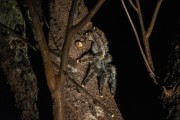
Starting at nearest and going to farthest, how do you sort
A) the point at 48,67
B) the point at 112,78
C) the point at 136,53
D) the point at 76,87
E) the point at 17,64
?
1. the point at 48,67
2. the point at 76,87
3. the point at 112,78
4. the point at 136,53
5. the point at 17,64

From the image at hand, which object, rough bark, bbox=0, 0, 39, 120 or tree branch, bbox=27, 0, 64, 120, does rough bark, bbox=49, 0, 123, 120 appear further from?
rough bark, bbox=0, 0, 39, 120

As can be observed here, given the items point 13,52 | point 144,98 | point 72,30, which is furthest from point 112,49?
point 13,52

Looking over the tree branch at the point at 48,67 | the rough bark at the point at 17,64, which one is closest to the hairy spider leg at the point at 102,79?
the tree branch at the point at 48,67

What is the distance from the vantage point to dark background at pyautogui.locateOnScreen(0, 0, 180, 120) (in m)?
2.71

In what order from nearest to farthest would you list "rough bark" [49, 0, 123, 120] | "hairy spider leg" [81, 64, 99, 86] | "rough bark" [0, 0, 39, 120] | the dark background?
the dark background, "rough bark" [49, 0, 123, 120], "hairy spider leg" [81, 64, 99, 86], "rough bark" [0, 0, 39, 120]

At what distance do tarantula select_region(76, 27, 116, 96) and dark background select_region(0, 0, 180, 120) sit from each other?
97mm

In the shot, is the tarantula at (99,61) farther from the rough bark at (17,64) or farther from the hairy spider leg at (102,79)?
A: the rough bark at (17,64)

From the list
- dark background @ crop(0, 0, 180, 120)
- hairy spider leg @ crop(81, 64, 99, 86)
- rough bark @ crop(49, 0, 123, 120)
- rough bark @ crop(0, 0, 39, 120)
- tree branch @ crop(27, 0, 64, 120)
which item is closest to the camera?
tree branch @ crop(27, 0, 64, 120)

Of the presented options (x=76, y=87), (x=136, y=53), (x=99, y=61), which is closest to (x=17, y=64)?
(x=76, y=87)

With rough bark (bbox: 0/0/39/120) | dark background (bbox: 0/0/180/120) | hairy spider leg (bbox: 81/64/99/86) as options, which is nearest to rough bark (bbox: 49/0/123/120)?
hairy spider leg (bbox: 81/64/99/86)

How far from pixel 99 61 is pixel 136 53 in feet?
1.43

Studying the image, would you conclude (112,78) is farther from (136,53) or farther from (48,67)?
(48,67)

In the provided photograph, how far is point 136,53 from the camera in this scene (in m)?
3.23

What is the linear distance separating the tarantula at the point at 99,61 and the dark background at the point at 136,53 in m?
0.10
